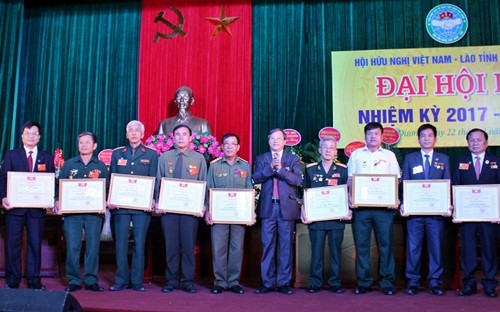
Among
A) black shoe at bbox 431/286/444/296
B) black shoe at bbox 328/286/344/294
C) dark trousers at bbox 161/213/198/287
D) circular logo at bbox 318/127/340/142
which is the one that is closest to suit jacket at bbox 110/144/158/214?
dark trousers at bbox 161/213/198/287

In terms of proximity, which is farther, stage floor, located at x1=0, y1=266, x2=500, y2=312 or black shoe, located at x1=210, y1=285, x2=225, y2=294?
black shoe, located at x1=210, y1=285, x2=225, y2=294

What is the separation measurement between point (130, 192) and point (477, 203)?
2769 millimetres

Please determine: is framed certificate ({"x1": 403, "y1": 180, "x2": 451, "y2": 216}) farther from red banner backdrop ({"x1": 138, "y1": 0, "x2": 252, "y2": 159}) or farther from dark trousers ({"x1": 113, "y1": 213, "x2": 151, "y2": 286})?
red banner backdrop ({"x1": 138, "y1": 0, "x2": 252, "y2": 159})

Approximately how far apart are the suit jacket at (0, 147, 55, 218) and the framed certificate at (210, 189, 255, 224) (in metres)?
1.43

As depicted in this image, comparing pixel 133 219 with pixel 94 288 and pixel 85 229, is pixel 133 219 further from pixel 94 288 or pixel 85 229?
pixel 94 288

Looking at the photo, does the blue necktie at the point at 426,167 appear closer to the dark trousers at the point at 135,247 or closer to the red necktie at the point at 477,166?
the red necktie at the point at 477,166

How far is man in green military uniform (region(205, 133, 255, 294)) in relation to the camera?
4.49 meters

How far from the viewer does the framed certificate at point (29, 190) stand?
4.48 m

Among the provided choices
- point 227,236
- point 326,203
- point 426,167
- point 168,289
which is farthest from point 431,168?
point 168,289

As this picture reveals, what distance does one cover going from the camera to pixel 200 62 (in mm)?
8008

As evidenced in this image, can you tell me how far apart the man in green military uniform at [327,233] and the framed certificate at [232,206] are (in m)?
0.47

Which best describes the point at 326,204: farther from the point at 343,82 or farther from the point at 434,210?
the point at 343,82

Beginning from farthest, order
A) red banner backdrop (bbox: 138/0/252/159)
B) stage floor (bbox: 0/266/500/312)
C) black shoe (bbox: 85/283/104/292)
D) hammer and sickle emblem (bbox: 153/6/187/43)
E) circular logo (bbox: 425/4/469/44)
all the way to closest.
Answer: hammer and sickle emblem (bbox: 153/6/187/43) < red banner backdrop (bbox: 138/0/252/159) < circular logo (bbox: 425/4/469/44) < black shoe (bbox: 85/283/104/292) < stage floor (bbox: 0/266/500/312)

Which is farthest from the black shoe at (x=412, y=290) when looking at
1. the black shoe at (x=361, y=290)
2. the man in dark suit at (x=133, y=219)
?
the man in dark suit at (x=133, y=219)
